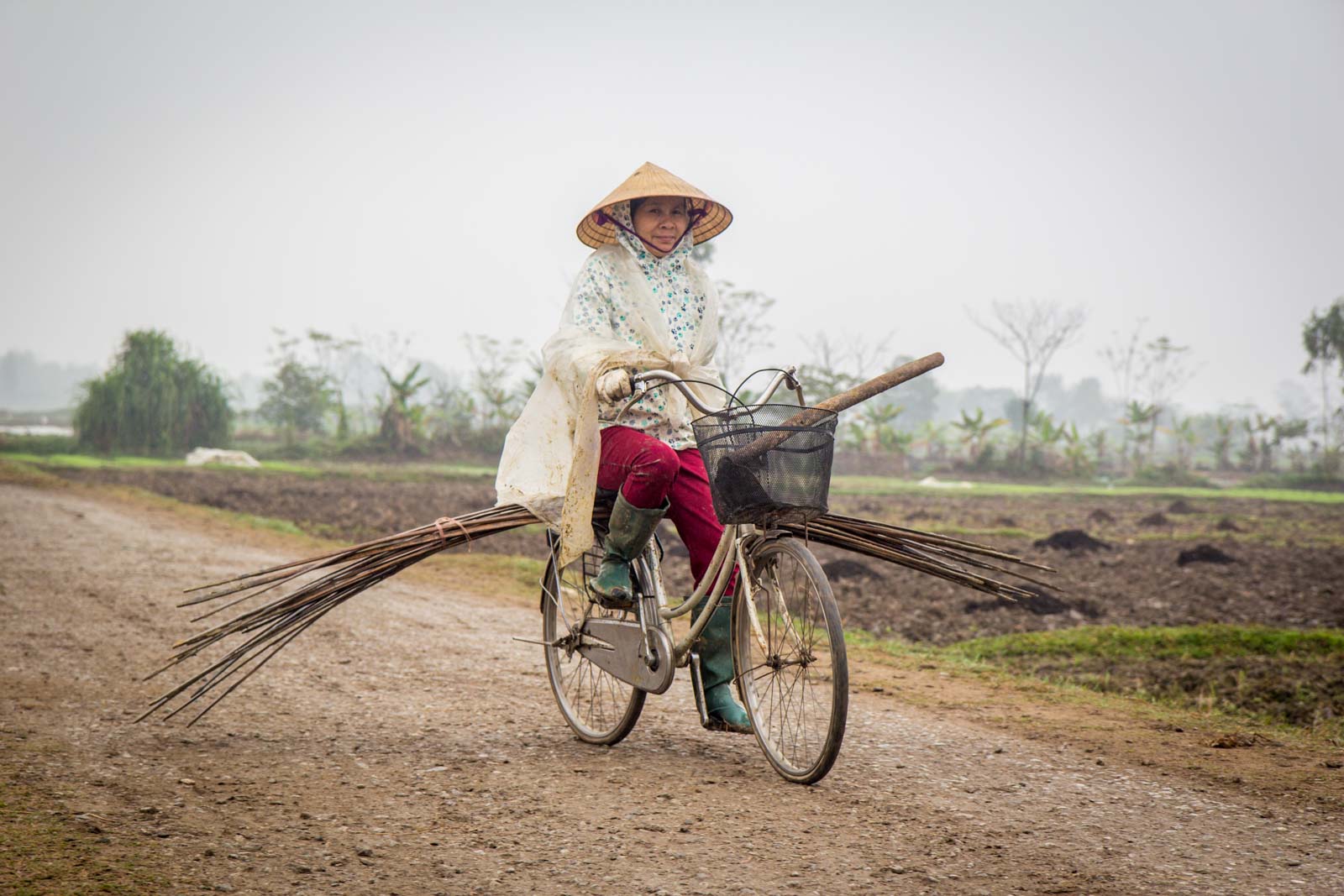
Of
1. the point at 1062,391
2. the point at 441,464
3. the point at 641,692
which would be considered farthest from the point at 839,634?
the point at 1062,391

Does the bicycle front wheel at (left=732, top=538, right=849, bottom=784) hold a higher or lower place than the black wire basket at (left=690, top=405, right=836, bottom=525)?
lower

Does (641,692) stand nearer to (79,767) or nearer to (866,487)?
(79,767)

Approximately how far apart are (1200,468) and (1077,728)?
107 feet

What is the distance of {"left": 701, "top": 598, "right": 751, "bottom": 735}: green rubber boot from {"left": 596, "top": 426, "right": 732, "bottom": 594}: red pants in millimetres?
130

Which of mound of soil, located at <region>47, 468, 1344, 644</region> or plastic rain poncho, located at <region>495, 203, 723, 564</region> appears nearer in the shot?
plastic rain poncho, located at <region>495, 203, 723, 564</region>

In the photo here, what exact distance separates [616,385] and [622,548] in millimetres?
588

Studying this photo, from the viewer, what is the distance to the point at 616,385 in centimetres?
307

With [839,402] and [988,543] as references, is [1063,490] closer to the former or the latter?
[988,543]

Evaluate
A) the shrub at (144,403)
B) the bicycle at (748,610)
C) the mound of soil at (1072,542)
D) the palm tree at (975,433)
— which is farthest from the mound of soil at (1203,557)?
the shrub at (144,403)

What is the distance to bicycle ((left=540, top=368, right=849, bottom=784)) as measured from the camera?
9.00 feet

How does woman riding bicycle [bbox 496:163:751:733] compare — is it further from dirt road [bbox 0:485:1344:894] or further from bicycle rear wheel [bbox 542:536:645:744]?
dirt road [bbox 0:485:1344:894]

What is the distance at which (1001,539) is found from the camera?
13.2m

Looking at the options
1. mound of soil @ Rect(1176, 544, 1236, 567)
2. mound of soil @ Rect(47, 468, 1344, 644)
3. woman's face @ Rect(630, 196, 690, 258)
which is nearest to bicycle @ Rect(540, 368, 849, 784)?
woman's face @ Rect(630, 196, 690, 258)

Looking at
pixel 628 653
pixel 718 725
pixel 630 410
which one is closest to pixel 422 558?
pixel 628 653
